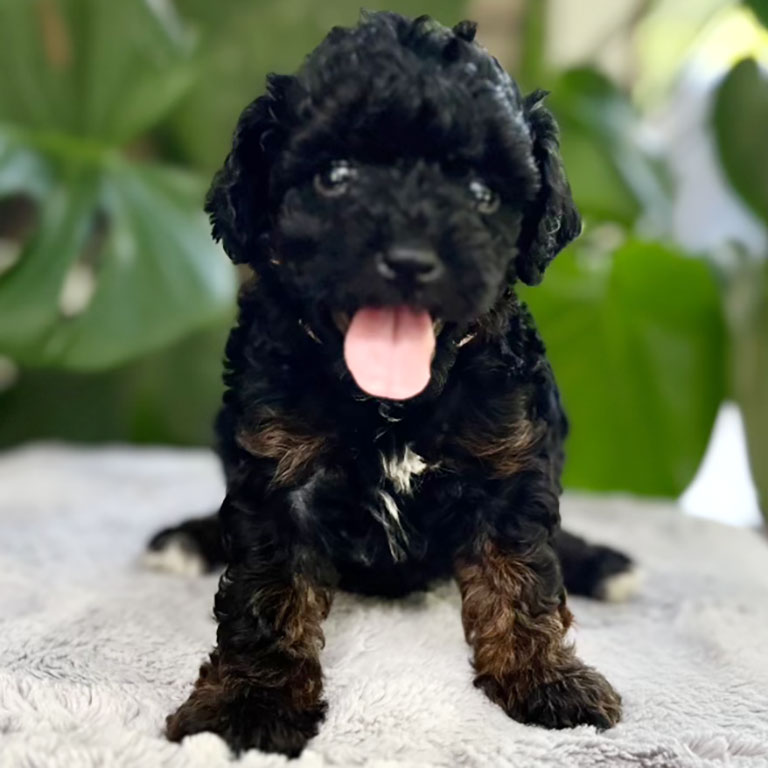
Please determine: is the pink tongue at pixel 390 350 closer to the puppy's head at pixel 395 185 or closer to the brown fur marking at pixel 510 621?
the puppy's head at pixel 395 185

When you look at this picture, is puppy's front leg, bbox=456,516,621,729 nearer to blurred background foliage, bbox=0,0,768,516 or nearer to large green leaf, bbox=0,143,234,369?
blurred background foliage, bbox=0,0,768,516

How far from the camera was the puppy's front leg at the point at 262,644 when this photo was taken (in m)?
1.30

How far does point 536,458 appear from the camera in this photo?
1441 mm

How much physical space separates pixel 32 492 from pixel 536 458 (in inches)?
66.2

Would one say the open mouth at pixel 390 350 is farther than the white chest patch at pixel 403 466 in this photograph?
No

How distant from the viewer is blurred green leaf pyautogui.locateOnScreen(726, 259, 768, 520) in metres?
2.38

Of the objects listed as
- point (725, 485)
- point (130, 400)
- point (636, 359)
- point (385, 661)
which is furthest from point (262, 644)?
point (130, 400)

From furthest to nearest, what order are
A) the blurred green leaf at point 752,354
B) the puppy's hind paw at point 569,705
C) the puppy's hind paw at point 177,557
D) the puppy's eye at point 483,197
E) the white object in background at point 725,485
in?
the white object in background at point 725,485, the blurred green leaf at point 752,354, the puppy's hind paw at point 177,557, the puppy's hind paw at point 569,705, the puppy's eye at point 483,197

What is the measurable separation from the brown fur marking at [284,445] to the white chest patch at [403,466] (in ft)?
0.32

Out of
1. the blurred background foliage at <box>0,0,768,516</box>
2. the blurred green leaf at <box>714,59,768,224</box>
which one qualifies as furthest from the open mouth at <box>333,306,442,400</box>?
the blurred green leaf at <box>714,59,768,224</box>

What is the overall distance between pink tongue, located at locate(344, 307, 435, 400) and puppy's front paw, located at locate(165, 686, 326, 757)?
1.52ft

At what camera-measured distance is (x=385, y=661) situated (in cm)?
155

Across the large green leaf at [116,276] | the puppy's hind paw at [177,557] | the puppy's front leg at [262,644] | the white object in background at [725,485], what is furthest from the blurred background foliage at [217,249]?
the puppy's front leg at [262,644]

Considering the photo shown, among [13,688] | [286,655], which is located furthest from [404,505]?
[13,688]
